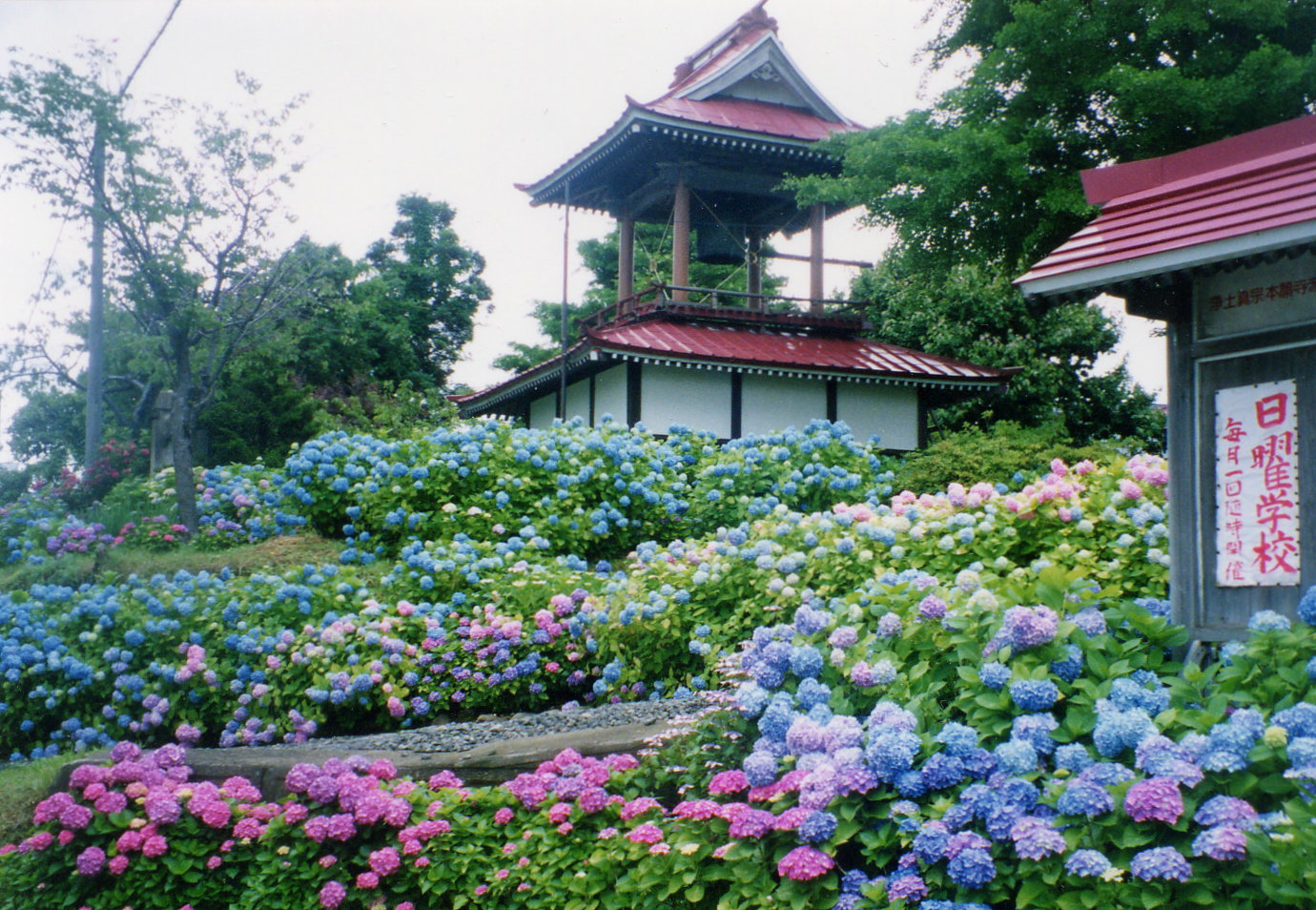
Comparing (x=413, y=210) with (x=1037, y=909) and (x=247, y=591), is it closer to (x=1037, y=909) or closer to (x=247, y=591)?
(x=247, y=591)

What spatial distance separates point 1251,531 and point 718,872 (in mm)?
2323

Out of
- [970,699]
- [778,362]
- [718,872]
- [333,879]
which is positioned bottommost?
[333,879]

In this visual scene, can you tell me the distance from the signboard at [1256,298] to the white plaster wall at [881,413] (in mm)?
11829

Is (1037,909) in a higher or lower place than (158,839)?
higher

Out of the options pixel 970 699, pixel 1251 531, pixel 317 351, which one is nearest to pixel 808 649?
pixel 970 699

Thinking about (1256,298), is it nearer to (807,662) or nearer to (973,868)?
(807,662)

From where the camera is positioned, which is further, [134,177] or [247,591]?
[134,177]

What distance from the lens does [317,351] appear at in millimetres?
24328

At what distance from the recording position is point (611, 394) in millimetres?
15867

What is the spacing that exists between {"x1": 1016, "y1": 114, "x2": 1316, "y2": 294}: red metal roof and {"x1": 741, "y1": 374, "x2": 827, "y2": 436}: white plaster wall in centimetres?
1094

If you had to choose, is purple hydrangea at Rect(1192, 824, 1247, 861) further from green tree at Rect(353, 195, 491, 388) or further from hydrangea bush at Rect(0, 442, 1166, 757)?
green tree at Rect(353, 195, 491, 388)

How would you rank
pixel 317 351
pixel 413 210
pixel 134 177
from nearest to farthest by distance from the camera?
pixel 134 177 < pixel 317 351 < pixel 413 210

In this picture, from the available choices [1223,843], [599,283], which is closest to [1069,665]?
[1223,843]

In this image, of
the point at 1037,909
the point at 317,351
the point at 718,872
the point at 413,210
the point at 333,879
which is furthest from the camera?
the point at 413,210
